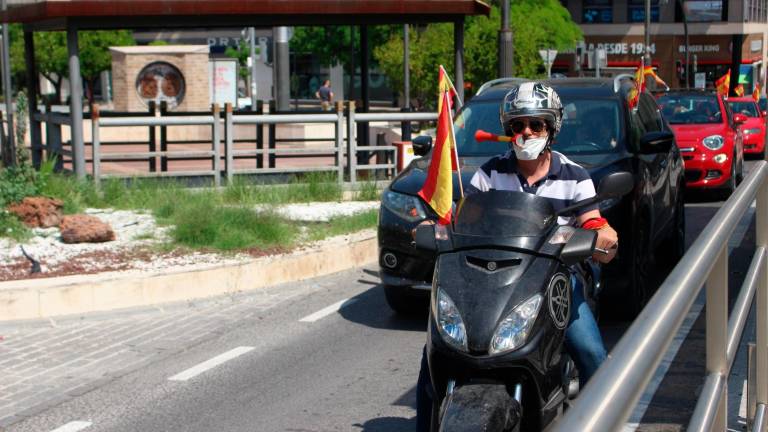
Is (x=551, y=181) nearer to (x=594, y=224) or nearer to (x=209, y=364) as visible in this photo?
(x=594, y=224)

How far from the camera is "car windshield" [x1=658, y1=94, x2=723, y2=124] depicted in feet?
64.5

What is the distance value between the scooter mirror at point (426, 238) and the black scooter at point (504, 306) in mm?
75

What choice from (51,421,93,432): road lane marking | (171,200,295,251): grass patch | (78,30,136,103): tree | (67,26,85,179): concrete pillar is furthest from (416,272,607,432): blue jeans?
(78,30,136,103): tree

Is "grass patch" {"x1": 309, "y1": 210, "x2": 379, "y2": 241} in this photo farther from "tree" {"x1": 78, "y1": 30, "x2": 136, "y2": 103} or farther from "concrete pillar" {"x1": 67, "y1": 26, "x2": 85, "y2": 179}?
"tree" {"x1": 78, "y1": 30, "x2": 136, "y2": 103}

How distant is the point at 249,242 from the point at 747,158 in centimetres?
2110

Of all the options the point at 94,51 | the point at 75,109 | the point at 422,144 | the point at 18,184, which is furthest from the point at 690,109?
the point at 94,51

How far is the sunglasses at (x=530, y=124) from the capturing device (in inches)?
189

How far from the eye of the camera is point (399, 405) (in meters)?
6.75

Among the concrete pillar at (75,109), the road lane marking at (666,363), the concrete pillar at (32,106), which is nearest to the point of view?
the road lane marking at (666,363)

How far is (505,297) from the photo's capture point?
13.5ft

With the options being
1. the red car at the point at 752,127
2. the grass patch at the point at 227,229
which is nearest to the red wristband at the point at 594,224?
the grass patch at the point at 227,229

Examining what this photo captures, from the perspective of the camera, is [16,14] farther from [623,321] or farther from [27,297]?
[623,321]

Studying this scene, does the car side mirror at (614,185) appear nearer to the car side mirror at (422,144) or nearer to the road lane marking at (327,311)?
the car side mirror at (422,144)

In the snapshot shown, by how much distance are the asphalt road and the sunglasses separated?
2.90 feet
